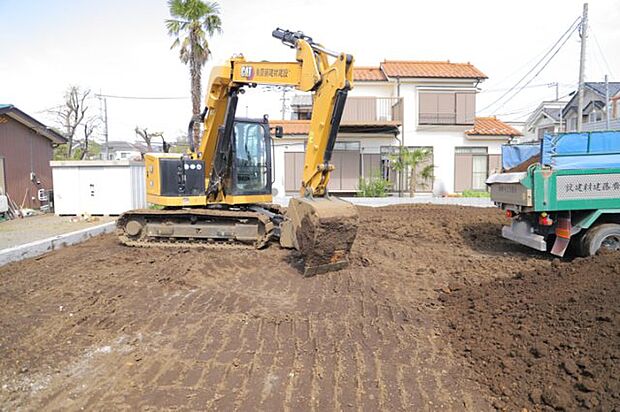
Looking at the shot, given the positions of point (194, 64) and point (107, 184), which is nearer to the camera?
point (107, 184)

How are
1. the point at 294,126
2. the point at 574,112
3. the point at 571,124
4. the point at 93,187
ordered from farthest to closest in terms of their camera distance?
the point at 571,124 < the point at 574,112 < the point at 294,126 < the point at 93,187

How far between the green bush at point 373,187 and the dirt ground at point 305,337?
38.6 ft

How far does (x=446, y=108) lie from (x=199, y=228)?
15.6 metres

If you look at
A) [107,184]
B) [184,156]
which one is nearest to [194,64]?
[107,184]

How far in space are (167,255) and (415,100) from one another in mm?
16048

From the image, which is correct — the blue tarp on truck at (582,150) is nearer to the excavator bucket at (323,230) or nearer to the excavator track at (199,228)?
the excavator bucket at (323,230)

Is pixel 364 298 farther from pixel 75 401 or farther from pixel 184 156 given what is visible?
pixel 184 156

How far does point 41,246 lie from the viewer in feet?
27.5

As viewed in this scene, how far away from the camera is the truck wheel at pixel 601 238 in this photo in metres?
7.63

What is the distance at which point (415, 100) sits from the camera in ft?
69.5

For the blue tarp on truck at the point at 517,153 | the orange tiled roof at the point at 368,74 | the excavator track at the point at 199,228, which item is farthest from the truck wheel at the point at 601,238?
the orange tiled roof at the point at 368,74

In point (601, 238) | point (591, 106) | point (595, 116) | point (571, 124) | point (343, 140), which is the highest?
point (591, 106)

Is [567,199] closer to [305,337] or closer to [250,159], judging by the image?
[305,337]

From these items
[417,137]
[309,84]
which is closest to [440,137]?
[417,137]
